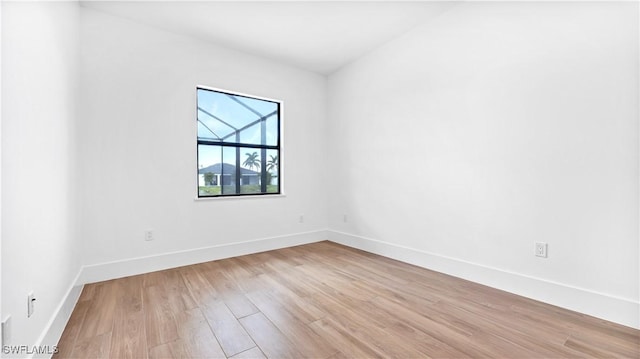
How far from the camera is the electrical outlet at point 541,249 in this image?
7.07 ft

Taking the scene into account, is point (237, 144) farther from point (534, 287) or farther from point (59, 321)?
point (534, 287)

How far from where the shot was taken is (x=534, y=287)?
7.20 ft

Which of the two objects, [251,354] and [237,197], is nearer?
[251,354]

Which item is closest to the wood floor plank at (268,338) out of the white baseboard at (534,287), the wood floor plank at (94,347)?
the wood floor plank at (94,347)

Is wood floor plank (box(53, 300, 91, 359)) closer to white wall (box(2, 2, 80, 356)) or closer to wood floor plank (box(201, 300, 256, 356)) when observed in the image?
white wall (box(2, 2, 80, 356))

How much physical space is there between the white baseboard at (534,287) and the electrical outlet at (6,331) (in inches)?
120

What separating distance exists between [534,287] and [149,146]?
3.80 m

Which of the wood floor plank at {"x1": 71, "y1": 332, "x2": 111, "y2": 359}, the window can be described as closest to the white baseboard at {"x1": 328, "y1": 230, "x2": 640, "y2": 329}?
the window

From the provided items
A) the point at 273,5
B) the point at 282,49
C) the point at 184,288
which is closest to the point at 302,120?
the point at 282,49

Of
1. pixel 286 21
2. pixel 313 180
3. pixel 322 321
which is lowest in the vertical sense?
pixel 322 321

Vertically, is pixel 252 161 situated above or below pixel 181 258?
above

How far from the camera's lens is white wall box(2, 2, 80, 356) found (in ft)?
3.91

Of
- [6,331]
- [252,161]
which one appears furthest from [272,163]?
[6,331]

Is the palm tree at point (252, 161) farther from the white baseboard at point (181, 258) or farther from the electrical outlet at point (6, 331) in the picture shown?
the electrical outlet at point (6, 331)
